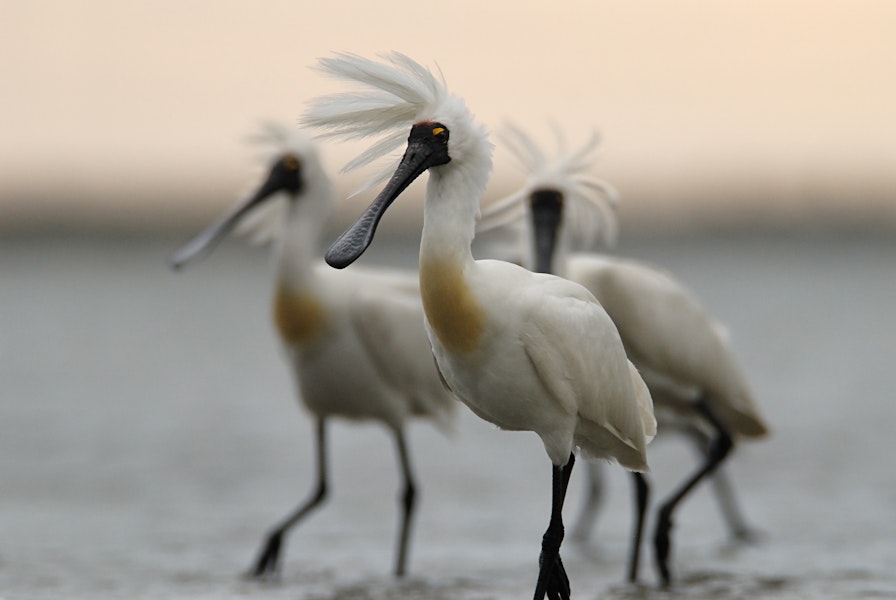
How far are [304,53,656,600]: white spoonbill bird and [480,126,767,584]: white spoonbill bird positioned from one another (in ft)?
7.30

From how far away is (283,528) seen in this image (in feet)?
30.7

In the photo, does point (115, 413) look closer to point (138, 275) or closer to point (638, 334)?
point (638, 334)

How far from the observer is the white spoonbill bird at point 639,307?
28.1 ft

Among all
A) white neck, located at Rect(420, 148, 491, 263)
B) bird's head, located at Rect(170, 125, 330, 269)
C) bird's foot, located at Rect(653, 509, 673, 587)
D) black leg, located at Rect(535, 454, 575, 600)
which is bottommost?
bird's foot, located at Rect(653, 509, 673, 587)

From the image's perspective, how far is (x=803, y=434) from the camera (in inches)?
637

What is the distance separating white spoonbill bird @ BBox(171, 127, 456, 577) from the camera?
9445mm

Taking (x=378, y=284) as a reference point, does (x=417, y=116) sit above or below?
above

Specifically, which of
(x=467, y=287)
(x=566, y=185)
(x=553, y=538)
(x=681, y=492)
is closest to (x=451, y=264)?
(x=467, y=287)

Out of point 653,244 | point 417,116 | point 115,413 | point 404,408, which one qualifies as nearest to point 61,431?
point 115,413

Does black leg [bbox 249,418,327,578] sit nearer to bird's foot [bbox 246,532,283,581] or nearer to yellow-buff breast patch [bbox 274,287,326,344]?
Answer: bird's foot [bbox 246,532,283,581]

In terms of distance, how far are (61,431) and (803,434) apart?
7672 mm

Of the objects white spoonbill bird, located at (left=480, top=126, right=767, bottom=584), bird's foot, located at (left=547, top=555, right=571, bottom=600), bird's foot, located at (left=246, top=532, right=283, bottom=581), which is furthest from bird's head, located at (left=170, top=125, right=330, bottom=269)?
bird's foot, located at (left=547, top=555, right=571, bottom=600)

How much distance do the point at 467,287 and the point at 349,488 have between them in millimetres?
7418

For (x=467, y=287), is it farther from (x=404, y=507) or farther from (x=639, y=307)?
(x=404, y=507)
